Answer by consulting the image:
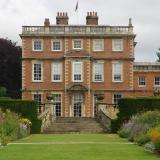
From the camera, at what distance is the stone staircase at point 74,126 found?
136 ft

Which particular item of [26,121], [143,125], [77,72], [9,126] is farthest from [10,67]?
[143,125]

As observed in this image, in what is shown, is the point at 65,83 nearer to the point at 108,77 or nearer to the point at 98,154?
the point at 108,77

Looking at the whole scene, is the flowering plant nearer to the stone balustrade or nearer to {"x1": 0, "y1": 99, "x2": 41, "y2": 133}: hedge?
{"x1": 0, "y1": 99, "x2": 41, "y2": 133}: hedge

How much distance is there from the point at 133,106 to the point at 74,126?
277 inches

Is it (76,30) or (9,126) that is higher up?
(76,30)

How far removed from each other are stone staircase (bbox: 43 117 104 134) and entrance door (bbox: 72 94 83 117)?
412 inches

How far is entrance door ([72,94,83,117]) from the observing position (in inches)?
2368

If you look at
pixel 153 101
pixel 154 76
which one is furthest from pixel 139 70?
pixel 153 101

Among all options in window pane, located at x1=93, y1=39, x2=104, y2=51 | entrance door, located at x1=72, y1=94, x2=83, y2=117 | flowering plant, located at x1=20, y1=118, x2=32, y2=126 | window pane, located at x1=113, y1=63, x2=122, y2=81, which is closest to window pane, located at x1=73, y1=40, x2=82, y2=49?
window pane, located at x1=93, y1=39, x2=104, y2=51

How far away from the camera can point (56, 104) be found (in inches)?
2375

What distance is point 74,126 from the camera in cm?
4416

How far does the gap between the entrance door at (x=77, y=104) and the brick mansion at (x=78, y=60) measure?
3.78ft

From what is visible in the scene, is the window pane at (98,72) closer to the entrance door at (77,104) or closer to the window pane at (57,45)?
the entrance door at (77,104)

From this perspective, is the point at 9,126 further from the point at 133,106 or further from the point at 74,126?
the point at 74,126
